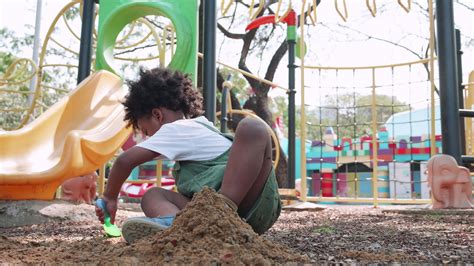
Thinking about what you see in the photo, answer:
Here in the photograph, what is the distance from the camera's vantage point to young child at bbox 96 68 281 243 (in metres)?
1.16

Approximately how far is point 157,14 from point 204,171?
242cm

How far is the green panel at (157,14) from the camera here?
321 cm

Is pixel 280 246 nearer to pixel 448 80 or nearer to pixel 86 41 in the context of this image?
pixel 448 80

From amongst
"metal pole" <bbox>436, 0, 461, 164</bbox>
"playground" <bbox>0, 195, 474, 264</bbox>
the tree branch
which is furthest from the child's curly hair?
the tree branch

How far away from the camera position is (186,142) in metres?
1.30

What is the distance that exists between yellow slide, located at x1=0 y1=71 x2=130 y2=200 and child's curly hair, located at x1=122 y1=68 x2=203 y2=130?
Answer: 1.22m

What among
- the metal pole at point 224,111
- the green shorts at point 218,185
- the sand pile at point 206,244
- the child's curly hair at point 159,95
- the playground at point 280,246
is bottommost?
the playground at point 280,246

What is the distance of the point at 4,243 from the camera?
1.42 m

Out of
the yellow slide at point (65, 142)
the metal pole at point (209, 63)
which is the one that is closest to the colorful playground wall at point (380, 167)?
the yellow slide at point (65, 142)

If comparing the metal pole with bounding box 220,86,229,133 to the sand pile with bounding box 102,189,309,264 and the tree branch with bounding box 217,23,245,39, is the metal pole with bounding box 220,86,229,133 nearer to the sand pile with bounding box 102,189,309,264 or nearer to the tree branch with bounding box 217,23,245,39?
the sand pile with bounding box 102,189,309,264

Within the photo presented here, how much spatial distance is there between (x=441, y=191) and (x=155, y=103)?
2463 millimetres

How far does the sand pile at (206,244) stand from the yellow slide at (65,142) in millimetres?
1764

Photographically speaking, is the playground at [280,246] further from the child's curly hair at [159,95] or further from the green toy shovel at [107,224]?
the child's curly hair at [159,95]

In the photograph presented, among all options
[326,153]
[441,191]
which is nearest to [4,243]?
[441,191]
